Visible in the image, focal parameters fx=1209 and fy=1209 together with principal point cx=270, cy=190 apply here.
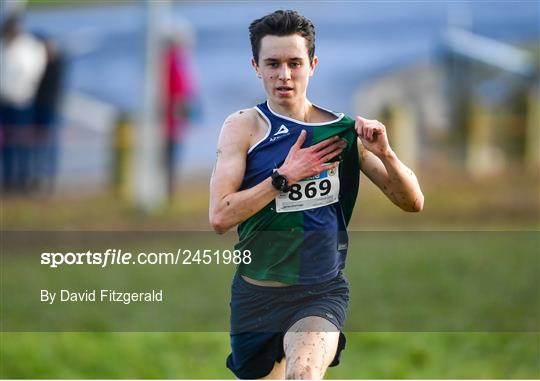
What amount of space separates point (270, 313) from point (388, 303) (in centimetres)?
532

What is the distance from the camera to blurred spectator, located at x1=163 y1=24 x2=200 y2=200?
13250 millimetres

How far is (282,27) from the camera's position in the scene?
4.36 m

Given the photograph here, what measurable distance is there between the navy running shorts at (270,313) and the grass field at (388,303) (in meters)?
3.39

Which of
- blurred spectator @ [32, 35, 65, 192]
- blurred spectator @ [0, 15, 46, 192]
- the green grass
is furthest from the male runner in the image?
blurred spectator @ [32, 35, 65, 192]

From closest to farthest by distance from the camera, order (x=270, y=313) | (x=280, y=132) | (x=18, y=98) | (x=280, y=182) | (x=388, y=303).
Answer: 1. (x=280, y=182)
2. (x=280, y=132)
3. (x=270, y=313)
4. (x=388, y=303)
5. (x=18, y=98)

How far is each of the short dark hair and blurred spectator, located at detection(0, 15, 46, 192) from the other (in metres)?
9.15

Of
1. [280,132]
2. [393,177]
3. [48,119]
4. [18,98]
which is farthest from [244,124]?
[48,119]

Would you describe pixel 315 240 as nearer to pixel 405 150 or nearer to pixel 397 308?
pixel 397 308

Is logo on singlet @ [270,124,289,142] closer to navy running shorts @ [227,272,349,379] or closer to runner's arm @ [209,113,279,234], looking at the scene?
runner's arm @ [209,113,279,234]

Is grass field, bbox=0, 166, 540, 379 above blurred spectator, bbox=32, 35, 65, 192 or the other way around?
the other way around

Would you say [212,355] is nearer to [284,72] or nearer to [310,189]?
[310,189]

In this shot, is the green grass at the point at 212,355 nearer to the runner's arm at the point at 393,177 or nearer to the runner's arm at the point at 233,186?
the runner's arm at the point at 393,177

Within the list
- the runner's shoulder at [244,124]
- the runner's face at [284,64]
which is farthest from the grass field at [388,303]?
the runner's face at [284,64]

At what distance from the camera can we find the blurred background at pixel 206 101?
13227 mm
